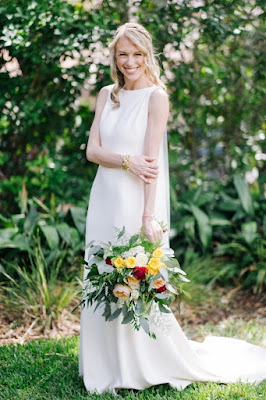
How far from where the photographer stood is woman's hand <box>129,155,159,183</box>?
317 centimetres

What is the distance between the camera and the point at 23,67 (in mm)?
5477

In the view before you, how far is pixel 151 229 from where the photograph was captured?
3189 millimetres

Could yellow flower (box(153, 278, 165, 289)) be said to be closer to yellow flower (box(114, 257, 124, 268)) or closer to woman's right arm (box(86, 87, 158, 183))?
yellow flower (box(114, 257, 124, 268))

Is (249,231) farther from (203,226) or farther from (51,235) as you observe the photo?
(51,235)

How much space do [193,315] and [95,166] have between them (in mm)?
2109

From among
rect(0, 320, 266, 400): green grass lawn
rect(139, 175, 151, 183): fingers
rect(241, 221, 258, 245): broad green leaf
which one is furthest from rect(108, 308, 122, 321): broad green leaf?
rect(241, 221, 258, 245): broad green leaf

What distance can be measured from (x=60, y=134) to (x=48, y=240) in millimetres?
1581

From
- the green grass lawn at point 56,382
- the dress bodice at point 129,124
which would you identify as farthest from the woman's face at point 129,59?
the green grass lawn at point 56,382

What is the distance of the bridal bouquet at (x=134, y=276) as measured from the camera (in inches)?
116

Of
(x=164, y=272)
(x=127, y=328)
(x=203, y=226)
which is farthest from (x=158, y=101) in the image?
(x=203, y=226)

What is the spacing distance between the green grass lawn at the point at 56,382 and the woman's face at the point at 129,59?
196 centimetres

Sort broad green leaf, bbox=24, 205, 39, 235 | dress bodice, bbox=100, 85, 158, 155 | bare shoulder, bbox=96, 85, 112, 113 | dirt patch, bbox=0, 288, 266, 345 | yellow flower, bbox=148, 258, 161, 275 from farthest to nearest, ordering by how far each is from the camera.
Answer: broad green leaf, bbox=24, 205, 39, 235
dirt patch, bbox=0, 288, 266, 345
bare shoulder, bbox=96, 85, 112, 113
dress bodice, bbox=100, 85, 158, 155
yellow flower, bbox=148, 258, 161, 275

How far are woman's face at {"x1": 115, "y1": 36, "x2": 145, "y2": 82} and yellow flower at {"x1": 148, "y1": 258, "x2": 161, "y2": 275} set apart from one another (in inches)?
44.7

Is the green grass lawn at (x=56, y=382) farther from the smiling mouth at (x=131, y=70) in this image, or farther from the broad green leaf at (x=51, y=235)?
the smiling mouth at (x=131, y=70)
